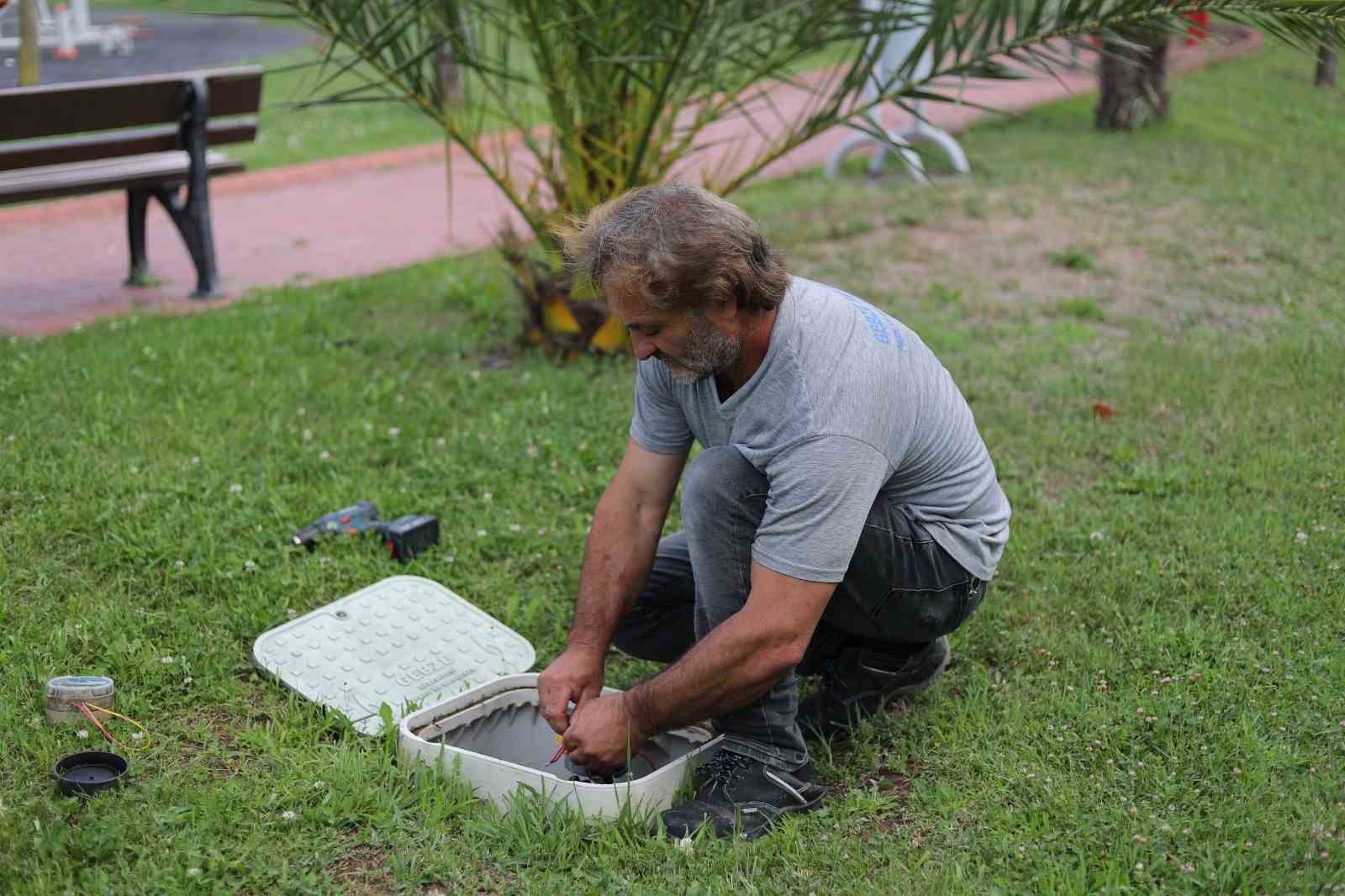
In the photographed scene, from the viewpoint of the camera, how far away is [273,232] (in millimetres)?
8078

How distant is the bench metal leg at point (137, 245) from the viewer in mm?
6527

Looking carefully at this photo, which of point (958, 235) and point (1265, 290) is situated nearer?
point (1265, 290)

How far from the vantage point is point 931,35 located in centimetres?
457

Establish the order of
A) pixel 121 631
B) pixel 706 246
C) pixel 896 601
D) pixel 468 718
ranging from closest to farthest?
pixel 706 246 < pixel 896 601 < pixel 468 718 < pixel 121 631

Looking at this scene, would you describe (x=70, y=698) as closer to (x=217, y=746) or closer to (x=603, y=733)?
(x=217, y=746)

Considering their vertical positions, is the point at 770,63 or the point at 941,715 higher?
the point at 770,63

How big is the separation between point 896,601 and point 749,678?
41 cm

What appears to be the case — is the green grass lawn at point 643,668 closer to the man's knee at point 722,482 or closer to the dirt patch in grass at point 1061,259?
the dirt patch in grass at point 1061,259

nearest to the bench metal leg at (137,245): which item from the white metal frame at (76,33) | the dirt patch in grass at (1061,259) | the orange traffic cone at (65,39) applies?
the dirt patch in grass at (1061,259)

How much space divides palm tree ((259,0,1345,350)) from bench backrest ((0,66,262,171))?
1148 mm

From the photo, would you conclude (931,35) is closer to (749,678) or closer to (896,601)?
(896,601)

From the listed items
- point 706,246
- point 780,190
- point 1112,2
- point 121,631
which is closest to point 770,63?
point 1112,2

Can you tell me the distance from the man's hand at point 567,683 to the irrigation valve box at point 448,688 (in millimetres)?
119

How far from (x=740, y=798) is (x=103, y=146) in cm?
463
